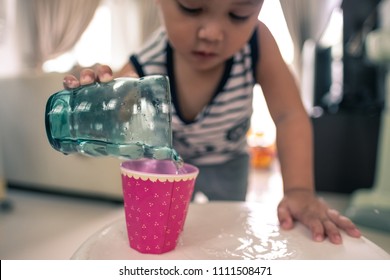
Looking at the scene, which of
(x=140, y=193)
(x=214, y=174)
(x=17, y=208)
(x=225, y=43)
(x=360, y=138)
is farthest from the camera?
(x=360, y=138)

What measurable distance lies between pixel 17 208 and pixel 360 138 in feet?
4.37

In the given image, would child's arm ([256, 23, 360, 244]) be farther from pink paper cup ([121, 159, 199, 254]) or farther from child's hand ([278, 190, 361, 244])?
pink paper cup ([121, 159, 199, 254])

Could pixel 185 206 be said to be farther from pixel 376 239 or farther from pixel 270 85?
pixel 270 85

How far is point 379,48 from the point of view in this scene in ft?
3.57

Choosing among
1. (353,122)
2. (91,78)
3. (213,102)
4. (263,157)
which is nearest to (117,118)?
(91,78)

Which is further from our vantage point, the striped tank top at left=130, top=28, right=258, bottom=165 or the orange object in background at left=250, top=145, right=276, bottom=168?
the orange object in background at left=250, top=145, right=276, bottom=168

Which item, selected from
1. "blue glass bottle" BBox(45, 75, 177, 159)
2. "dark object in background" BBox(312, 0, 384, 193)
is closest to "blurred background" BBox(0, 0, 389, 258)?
"dark object in background" BBox(312, 0, 384, 193)

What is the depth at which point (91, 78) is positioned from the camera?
36 centimetres

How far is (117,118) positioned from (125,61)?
41cm

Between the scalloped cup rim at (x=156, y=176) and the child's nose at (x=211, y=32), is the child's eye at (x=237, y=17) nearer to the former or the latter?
the child's nose at (x=211, y=32)

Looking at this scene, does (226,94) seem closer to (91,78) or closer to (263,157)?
(91,78)

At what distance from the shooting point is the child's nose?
418mm

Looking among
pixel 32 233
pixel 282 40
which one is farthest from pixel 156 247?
pixel 32 233

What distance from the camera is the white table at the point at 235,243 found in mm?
346
